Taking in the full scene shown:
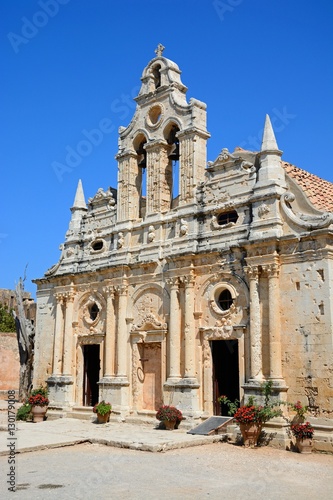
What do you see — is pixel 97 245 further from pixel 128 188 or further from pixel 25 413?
pixel 25 413

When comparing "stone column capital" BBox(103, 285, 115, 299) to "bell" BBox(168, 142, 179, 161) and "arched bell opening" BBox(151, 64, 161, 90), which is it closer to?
"bell" BBox(168, 142, 179, 161)

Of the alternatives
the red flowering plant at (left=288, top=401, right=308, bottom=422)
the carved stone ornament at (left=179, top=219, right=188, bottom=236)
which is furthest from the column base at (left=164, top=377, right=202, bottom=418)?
the carved stone ornament at (left=179, top=219, right=188, bottom=236)

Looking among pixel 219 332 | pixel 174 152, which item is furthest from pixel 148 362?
pixel 174 152

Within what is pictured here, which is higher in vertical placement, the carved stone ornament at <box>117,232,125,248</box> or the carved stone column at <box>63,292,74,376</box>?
the carved stone ornament at <box>117,232,125,248</box>

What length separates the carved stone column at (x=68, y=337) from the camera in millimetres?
21219

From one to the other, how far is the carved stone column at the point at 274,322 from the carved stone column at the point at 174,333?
136 inches

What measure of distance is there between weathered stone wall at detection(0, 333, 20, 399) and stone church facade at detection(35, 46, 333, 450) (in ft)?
41.0

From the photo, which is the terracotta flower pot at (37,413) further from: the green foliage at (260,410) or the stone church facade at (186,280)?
the green foliage at (260,410)

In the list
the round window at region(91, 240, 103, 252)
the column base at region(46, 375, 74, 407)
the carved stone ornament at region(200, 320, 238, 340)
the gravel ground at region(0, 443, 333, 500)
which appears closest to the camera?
the gravel ground at region(0, 443, 333, 500)

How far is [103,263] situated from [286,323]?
811 centimetres

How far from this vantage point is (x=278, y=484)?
10.5m

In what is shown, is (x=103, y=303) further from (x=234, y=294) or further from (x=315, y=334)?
(x=315, y=334)

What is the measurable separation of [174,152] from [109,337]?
696 cm

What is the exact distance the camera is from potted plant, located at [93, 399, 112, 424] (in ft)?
60.5
